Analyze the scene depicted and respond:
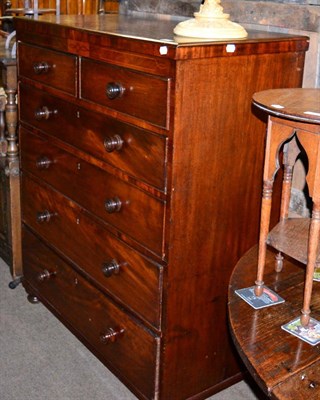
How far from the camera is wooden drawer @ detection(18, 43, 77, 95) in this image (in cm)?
200

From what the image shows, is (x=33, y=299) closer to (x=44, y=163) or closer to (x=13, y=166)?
(x=13, y=166)

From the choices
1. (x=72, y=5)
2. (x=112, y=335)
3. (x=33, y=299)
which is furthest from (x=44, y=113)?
(x=72, y=5)

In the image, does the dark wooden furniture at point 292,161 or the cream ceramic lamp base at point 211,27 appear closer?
the dark wooden furniture at point 292,161

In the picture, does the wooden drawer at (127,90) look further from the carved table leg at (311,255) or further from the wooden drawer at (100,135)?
the carved table leg at (311,255)

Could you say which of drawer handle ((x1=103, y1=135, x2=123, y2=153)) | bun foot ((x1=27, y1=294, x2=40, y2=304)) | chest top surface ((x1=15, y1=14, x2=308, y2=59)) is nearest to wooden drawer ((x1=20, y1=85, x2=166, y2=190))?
drawer handle ((x1=103, y1=135, x2=123, y2=153))

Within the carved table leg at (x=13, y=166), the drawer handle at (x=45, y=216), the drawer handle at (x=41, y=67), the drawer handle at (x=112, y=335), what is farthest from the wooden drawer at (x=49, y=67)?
the drawer handle at (x=112, y=335)

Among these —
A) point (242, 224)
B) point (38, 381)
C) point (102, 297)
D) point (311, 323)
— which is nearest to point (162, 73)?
point (242, 224)

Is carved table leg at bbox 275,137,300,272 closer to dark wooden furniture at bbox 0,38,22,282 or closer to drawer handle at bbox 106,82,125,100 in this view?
drawer handle at bbox 106,82,125,100

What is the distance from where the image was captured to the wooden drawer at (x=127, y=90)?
1.61m

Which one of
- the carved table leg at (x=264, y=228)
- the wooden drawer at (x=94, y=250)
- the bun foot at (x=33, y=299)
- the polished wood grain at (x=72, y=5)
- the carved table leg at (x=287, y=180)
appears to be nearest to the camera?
→ the carved table leg at (x=264, y=228)

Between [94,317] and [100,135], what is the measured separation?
2.37 feet

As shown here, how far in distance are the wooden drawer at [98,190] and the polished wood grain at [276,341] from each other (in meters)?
0.33

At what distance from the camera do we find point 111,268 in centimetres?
197

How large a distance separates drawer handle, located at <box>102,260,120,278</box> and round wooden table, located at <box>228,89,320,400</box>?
21.3 inches
